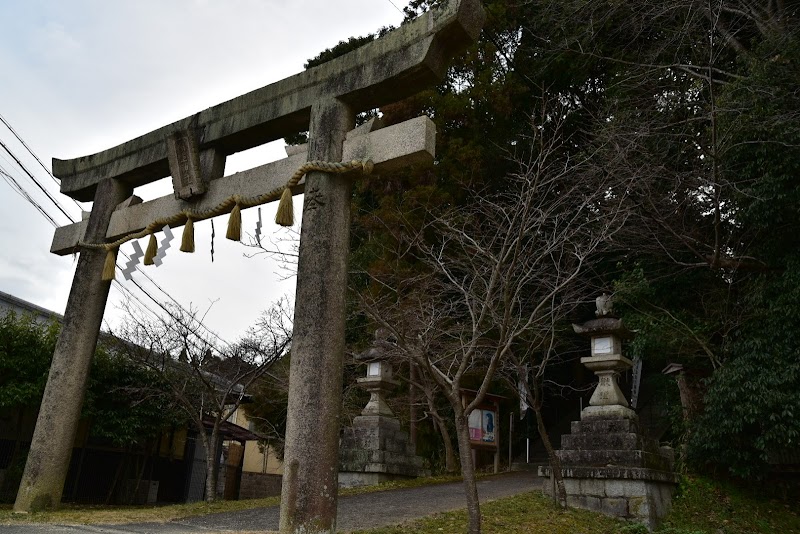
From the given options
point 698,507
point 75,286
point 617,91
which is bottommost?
point 698,507

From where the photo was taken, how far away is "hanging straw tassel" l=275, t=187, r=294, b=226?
5.88m

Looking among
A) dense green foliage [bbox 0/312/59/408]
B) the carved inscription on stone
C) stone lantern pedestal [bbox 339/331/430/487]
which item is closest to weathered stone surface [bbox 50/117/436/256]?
the carved inscription on stone

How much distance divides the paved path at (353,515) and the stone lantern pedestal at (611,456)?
1342mm

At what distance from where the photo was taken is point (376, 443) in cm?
1038

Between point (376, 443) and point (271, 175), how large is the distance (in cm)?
563

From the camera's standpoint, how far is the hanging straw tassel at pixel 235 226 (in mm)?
6320

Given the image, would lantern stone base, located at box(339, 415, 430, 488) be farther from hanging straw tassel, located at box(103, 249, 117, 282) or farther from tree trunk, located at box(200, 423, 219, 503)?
hanging straw tassel, located at box(103, 249, 117, 282)

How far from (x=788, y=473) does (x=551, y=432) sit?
966 cm

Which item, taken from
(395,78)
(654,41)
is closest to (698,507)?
(395,78)

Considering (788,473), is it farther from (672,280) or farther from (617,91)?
(617,91)

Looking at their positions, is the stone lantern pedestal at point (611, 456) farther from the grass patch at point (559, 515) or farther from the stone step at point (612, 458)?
the grass patch at point (559, 515)

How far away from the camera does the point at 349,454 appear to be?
10516mm

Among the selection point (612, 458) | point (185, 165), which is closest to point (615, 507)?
point (612, 458)

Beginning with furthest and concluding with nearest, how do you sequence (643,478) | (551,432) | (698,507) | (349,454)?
1. (551,432)
2. (349,454)
3. (698,507)
4. (643,478)
